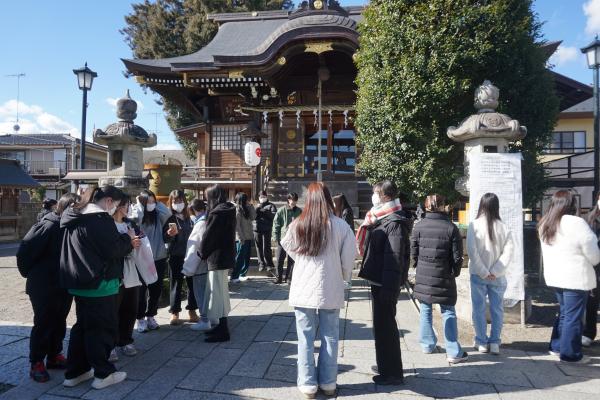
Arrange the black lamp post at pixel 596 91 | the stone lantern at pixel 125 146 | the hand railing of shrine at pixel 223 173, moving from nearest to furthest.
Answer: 1. the stone lantern at pixel 125 146
2. the black lamp post at pixel 596 91
3. the hand railing of shrine at pixel 223 173

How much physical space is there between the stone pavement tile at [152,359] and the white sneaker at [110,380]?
0.36 ft

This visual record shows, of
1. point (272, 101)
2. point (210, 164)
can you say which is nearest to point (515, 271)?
point (272, 101)

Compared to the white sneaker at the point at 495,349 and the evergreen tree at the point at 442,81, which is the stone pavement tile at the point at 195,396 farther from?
the evergreen tree at the point at 442,81

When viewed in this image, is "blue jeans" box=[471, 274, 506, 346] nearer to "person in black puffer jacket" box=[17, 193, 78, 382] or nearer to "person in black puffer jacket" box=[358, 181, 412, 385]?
"person in black puffer jacket" box=[358, 181, 412, 385]

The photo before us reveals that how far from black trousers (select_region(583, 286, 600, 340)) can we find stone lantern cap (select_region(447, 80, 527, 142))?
2.24m

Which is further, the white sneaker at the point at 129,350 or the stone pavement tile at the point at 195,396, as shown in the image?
the white sneaker at the point at 129,350

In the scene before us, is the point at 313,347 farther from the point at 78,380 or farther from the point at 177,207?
the point at 177,207

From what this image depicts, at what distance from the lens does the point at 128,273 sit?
11.8ft

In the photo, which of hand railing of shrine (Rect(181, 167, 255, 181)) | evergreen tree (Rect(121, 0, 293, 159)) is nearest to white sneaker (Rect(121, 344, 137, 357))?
hand railing of shrine (Rect(181, 167, 255, 181))

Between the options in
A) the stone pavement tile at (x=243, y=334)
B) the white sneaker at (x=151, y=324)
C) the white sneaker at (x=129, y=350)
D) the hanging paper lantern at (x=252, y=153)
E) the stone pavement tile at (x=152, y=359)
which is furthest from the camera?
the hanging paper lantern at (x=252, y=153)

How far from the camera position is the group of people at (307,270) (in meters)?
A: 2.97

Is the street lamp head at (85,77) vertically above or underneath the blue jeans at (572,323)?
above

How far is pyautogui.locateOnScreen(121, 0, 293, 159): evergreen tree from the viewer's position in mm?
20125

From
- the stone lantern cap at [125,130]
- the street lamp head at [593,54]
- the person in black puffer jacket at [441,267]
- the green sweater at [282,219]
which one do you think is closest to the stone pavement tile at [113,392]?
the person in black puffer jacket at [441,267]
